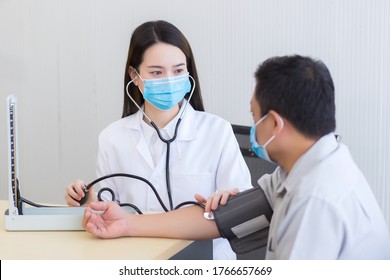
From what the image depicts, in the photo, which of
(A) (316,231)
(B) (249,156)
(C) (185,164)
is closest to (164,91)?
(C) (185,164)

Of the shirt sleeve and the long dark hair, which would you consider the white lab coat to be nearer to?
the long dark hair

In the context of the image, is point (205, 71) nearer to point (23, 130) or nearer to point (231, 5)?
point (231, 5)

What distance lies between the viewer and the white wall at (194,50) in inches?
104

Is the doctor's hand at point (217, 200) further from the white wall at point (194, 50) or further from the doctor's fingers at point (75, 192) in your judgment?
the white wall at point (194, 50)

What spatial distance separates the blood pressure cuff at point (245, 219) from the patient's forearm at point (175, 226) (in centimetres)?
4

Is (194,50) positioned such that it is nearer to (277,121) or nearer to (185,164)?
(185,164)

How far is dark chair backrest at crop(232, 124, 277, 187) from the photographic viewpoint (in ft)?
6.84

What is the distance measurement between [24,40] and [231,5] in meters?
1.15

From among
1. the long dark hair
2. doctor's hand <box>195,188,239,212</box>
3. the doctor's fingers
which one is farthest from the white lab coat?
doctor's hand <box>195,188,239,212</box>

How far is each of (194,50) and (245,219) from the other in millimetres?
1540

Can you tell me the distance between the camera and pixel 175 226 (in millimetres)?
1575

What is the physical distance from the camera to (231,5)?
2836 mm

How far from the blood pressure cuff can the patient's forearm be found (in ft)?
0.14
